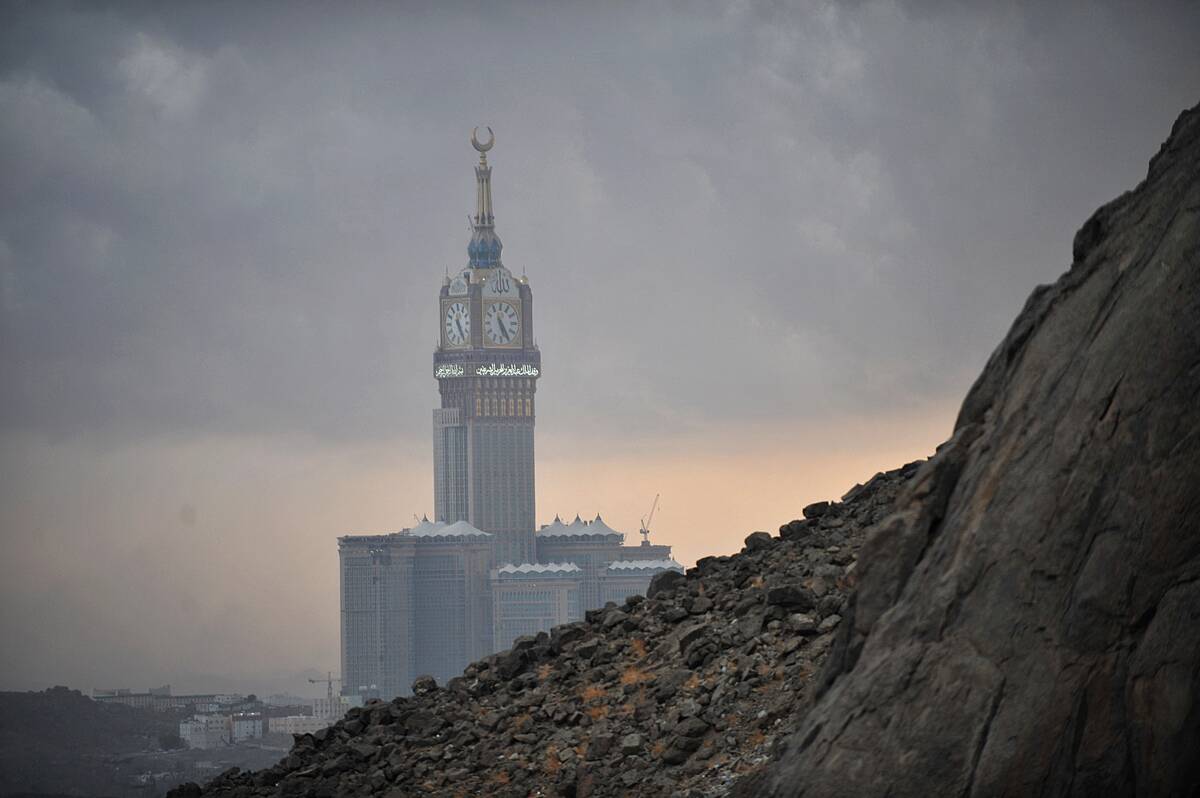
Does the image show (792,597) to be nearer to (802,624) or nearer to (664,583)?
(802,624)

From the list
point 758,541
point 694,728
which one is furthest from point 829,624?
point 758,541

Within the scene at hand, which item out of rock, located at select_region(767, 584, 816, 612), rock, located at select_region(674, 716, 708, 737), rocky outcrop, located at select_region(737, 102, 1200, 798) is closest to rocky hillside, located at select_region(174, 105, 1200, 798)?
rocky outcrop, located at select_region(737, 102, 1200, 798)

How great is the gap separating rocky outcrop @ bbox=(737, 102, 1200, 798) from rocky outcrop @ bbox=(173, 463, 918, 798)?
178 inches

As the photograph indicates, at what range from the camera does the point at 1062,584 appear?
14656mm

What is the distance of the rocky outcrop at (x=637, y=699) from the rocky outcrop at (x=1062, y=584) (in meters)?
4.52

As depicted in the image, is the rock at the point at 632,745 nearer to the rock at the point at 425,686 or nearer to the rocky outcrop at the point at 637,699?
the rocky outcrop at the point at 637,699

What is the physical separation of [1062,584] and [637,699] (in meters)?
9.77

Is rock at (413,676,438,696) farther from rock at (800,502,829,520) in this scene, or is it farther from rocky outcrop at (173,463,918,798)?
rock at (800,502,829,520)

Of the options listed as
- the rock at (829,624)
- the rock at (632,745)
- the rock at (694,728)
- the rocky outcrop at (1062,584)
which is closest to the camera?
the rocky outcrop at (1062,584)

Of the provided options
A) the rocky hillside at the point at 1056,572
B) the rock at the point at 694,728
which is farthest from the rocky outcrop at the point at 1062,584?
the rock at the point at 694,728

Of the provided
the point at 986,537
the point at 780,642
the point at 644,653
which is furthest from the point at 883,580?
the point at 644,653

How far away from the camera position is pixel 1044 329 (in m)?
16.1

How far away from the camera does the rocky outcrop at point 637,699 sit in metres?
21.6

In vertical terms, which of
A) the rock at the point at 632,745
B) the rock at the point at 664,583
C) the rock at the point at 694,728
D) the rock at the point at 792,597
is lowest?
the rock at the point at 632,745
